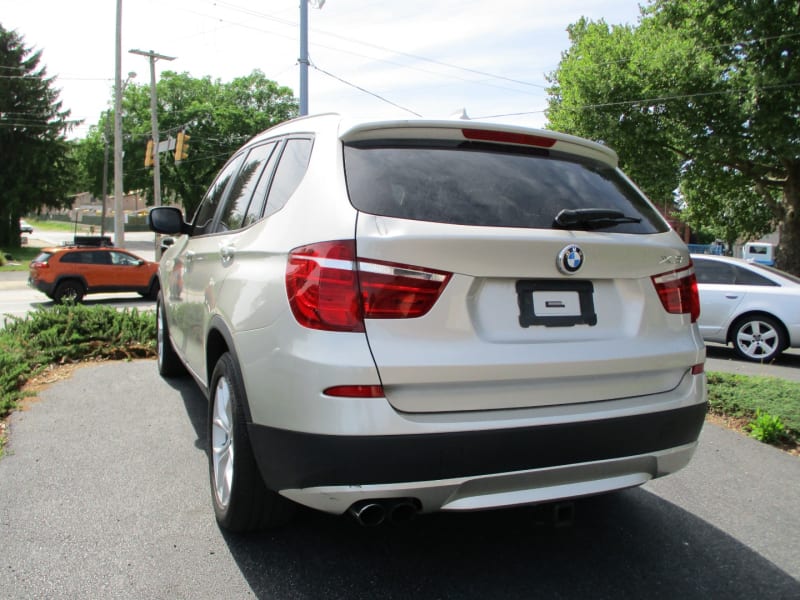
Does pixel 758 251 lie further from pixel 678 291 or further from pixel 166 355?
pixel 678 291

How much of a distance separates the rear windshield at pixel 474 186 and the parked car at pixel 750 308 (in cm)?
769

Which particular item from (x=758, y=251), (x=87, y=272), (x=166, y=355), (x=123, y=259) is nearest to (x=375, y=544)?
(x=166, y=355)

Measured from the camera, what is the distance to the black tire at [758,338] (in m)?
9.41

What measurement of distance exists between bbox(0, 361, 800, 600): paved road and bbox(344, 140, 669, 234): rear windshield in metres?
1.29

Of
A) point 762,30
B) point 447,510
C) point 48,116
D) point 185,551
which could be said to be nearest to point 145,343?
point 185,551

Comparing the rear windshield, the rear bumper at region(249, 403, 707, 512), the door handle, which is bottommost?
the rear bumper at region(249, 403, 707, 512)

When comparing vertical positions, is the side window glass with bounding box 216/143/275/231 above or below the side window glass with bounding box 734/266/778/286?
above

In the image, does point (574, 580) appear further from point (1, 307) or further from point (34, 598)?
point (1, 307)

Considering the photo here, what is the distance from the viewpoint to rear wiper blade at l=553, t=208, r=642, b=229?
2.55 meters

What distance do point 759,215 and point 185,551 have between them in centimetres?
3508

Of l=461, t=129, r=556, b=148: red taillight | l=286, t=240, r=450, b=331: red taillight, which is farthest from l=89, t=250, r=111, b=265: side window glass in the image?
Result: l=286, t=240, r=450, b=331: red taillight

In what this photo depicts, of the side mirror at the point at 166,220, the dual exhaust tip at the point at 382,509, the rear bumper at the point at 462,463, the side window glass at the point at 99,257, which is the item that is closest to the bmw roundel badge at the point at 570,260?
the rear bumper at the point at 462,463

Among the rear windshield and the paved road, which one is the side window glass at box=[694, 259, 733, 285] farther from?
the rear windshield

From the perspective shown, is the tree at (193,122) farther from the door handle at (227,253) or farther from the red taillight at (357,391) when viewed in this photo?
the red taillight at (357,391)
